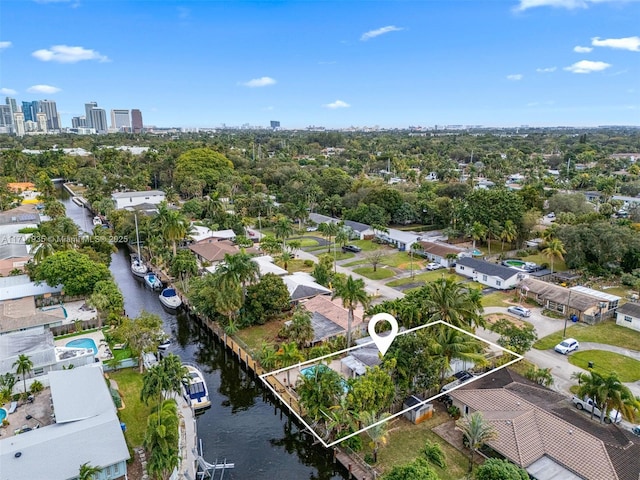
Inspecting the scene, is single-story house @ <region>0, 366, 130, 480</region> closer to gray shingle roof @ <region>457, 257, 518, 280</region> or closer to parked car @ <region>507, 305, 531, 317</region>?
parked car @ <region>507, 305, 531, 317</region>

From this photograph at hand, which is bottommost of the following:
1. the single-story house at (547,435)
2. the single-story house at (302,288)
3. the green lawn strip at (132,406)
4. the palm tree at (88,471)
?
the green lawn strip at (132,406)

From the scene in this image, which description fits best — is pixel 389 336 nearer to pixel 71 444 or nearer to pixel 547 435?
pixel 547 435

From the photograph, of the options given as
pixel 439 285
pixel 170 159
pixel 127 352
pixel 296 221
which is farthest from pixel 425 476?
pixel 170 159

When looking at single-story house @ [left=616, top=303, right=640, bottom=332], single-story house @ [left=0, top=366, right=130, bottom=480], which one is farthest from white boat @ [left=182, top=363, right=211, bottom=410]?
single-story house @ [left=616, top=303, right=640, bottom=332]

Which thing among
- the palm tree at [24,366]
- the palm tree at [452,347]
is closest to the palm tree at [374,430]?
the palm tree at [452,347]

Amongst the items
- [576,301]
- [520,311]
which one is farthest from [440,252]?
[576,301]

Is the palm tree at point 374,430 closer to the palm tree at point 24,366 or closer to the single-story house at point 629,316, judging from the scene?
the palm tree at point 24,366
